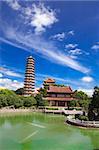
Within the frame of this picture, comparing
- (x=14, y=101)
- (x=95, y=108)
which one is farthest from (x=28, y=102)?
(x=95, y=108)

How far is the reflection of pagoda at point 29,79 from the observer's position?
1816 inches

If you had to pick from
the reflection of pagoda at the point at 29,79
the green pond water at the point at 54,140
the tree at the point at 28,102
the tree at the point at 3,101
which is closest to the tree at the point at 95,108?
the green pond water at the point at 54,140

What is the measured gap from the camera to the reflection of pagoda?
4612 centimetres

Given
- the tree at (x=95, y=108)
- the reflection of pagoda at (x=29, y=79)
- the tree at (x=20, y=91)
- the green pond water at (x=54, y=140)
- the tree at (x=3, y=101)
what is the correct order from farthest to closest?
the tree at (x=20, y=91)
the reflection of pagoda at (x=29, y=79)
the tree at (x=3, y=101)
the tree at (x=95, y=108)
the green pond water at (x=54, y=140)

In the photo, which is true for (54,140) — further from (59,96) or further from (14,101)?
(59,96)

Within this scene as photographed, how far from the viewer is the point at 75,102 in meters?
39.0

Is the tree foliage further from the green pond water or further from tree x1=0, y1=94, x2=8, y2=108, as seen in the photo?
the green pond water

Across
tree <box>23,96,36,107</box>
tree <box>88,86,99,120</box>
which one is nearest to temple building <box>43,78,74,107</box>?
tree <box>23,96,36,107</box>

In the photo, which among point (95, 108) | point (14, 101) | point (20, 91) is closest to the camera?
point (95, 108)

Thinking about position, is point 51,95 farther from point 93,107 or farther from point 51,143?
point 51,143

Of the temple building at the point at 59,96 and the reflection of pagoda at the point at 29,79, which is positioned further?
the reflection of pagoda at the point at 29,79

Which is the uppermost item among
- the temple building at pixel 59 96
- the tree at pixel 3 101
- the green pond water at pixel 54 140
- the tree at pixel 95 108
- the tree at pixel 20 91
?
the tree at pixel 20 91

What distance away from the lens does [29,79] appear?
46.1 meters

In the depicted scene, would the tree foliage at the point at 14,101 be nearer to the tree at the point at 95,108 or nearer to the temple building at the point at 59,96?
the temple building at the point at 59,96
